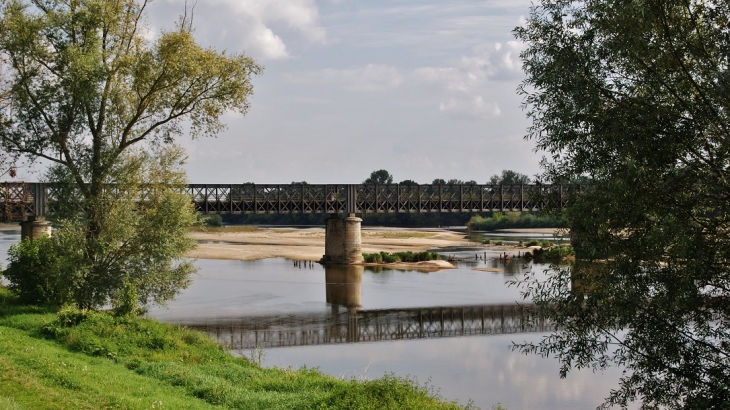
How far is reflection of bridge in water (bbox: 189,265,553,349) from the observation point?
27922mm

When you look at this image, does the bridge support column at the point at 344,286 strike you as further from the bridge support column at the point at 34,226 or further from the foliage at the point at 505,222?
the foliage at the point at 505,222

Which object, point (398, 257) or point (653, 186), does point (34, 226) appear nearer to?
point (398, 257)

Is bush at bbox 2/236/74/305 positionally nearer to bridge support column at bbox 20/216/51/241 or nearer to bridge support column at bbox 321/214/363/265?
bridge support column at bbox 20/216/51/241

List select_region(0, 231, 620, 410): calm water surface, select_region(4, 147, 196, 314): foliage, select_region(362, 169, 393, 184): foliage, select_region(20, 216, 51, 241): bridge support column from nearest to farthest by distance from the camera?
select_region(0, 231, 620, 410): calm water surface → select_region(4, 147, 196, 314): foliage → select_region(20, 216, 51, 241): bridge support column → select_region(362, 169, 393, 184): foliage

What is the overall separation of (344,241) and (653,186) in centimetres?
4747

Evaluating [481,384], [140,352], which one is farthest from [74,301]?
[481,384]

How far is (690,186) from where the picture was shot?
12523 millimetres

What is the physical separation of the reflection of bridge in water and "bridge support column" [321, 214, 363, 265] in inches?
797

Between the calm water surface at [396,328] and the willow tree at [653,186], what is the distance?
3.44m

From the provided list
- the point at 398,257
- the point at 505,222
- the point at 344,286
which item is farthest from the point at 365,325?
the point at 505,222

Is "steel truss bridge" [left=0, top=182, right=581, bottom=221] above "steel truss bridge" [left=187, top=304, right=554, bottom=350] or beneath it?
above

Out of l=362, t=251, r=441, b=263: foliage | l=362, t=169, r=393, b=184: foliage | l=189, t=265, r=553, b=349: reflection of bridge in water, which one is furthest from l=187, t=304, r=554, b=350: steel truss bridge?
l=362, t=169, r=393, b=184: foliage

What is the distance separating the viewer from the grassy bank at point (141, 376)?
565 inches

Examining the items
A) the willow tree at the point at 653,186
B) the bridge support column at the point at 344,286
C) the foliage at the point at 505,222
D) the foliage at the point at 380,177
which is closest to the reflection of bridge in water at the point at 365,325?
the bridge support column at the point at 344,286
